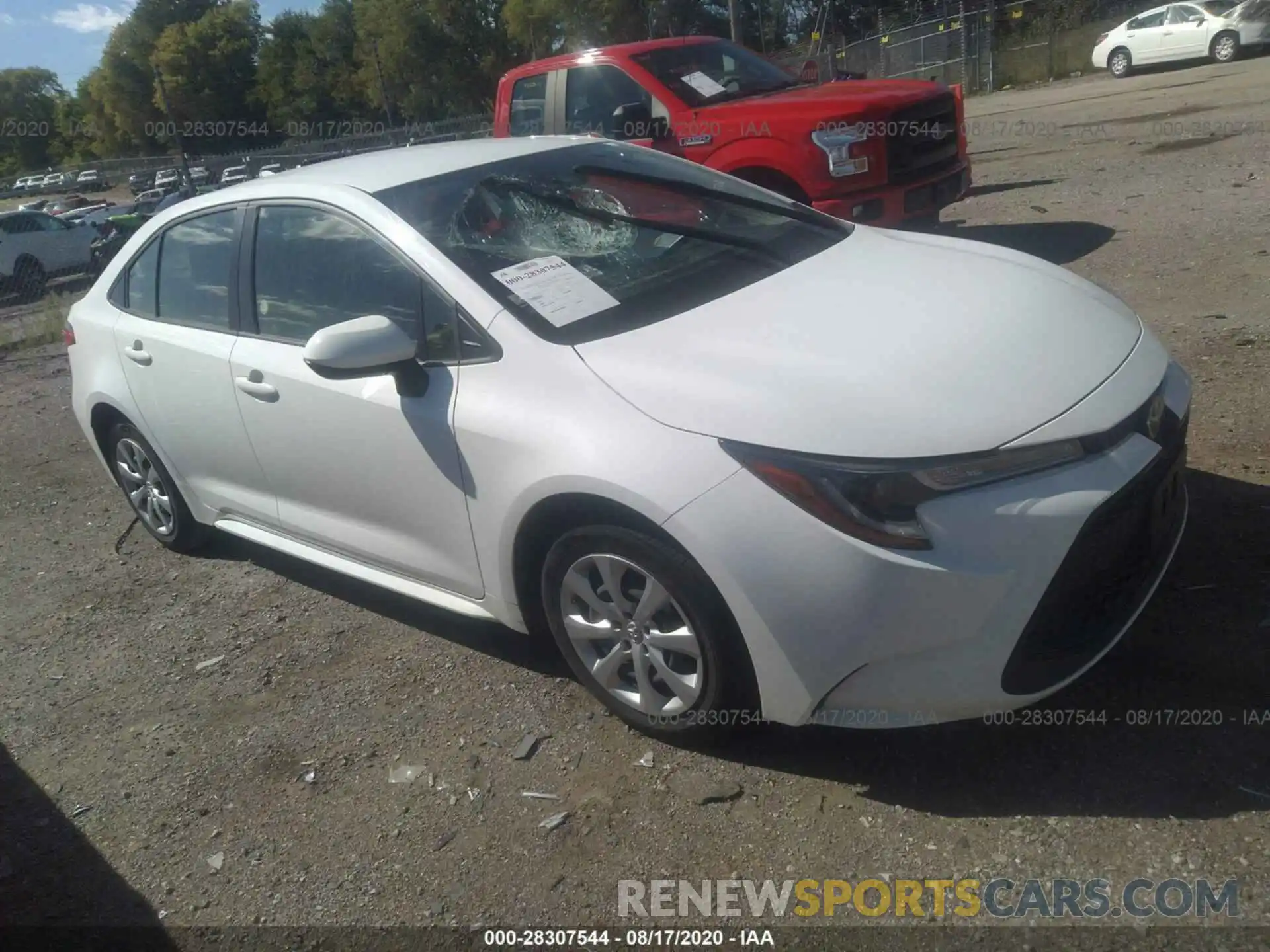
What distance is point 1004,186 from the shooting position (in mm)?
11164

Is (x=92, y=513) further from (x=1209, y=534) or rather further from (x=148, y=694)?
(x=1209, y=534)

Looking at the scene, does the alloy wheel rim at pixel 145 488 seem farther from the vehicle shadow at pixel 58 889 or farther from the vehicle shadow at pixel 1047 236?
the vehicle shadow at pixel 1047 236

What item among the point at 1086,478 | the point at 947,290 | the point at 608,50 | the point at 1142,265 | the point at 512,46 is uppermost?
the point at 512,46

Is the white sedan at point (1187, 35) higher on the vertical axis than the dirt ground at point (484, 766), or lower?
higher

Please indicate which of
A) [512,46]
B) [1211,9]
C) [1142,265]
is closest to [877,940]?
[1142,265]

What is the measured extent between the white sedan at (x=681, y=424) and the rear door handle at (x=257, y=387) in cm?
1

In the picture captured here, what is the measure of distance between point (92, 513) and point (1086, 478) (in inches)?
213

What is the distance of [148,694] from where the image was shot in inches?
156

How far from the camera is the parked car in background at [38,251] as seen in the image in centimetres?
1908

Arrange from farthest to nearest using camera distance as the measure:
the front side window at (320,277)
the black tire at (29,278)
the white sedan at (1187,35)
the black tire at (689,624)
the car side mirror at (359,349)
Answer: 1. the white sedan at (1187,35)
2. the black tire at (29,278)
3. the front side window at (320,277)
4. the car side mirror at (359,349)
5. the black tire at (689,624)

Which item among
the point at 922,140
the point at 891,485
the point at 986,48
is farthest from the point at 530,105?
the point at 986,48

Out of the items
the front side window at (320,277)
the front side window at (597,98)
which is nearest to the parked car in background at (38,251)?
the front side window at (597,98)

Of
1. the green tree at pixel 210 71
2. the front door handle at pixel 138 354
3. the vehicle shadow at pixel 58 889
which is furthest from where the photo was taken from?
the green tree at pixel 210 71

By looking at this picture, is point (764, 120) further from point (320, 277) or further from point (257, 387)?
point (257, 387)
